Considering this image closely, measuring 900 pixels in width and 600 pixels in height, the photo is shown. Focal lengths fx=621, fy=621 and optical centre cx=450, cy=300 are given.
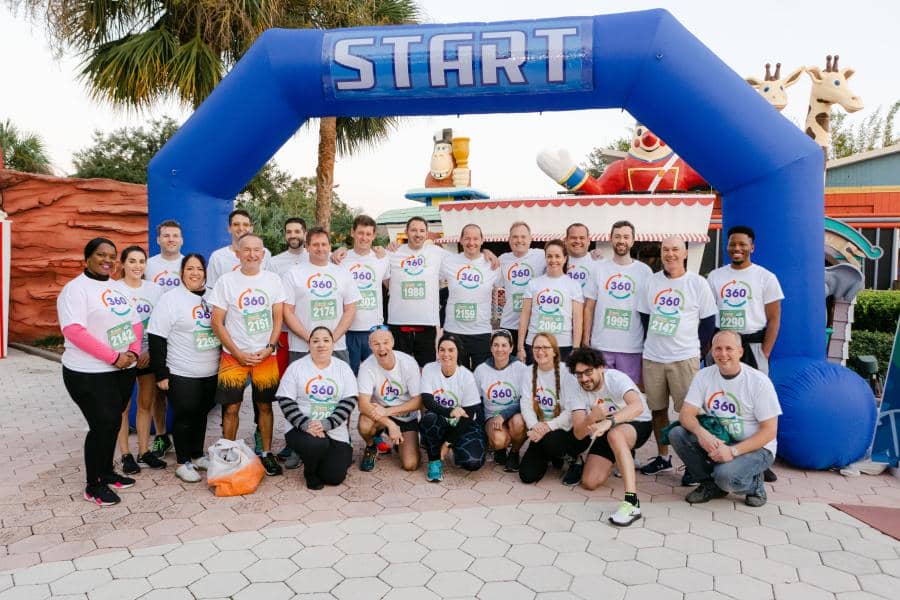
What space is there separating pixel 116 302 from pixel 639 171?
11070 millimetres

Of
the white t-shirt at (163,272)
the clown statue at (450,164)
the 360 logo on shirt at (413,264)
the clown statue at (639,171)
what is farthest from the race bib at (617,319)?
the clown statue at (450,164)

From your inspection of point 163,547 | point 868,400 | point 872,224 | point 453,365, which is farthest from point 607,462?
point 872,224

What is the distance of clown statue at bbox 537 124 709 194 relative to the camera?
42.0ft

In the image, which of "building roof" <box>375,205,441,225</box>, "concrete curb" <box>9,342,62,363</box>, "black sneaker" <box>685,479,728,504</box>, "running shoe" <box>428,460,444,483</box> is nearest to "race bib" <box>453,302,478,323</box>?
"running shoe" <box>428,460,444,483</box>

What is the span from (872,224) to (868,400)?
34.8 ft

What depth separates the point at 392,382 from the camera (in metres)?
4.68

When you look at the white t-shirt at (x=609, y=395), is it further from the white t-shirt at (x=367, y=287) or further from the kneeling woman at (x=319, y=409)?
the white t-shirt at (x=367, y=287)

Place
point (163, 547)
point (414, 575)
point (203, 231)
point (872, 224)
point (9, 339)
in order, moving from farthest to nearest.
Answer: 1. point (872, 224)
2. point (9, 339)
3. point (203, 231)
4. point (163, 547)
5. point (414, 575)

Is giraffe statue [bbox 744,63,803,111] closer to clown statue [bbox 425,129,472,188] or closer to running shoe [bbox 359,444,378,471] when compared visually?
clown statue [bbox 425,129,472,188]

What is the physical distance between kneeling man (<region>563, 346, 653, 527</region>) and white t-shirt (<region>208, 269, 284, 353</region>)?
2173mm

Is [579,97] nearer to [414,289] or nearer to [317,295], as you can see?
[414,289]

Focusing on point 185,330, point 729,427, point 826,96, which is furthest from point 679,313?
point 826,96

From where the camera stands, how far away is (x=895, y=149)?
14.7 metres

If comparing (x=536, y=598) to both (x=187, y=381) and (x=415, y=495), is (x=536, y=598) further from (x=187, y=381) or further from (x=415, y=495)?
(x=187, y=381)
